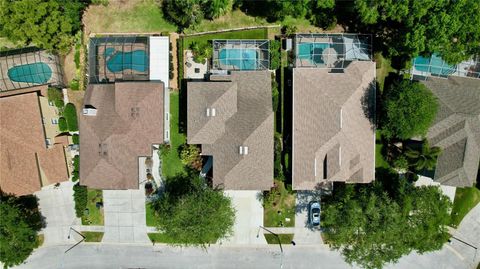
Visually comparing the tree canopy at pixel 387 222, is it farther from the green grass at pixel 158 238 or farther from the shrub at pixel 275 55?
the green grass at pixel 158 238

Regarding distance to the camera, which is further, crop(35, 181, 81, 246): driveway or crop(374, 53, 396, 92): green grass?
crop(35, 181, 81, 246): driveway

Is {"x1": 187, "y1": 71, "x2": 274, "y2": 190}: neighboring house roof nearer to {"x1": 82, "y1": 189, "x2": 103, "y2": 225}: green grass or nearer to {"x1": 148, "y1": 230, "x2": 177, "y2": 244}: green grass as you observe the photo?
{"x1": 148, "y1": 230, "x2": 177, "y2": 244}: green grass

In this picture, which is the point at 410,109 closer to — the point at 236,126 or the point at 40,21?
the point at 236,126

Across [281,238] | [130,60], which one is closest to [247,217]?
[281,238]

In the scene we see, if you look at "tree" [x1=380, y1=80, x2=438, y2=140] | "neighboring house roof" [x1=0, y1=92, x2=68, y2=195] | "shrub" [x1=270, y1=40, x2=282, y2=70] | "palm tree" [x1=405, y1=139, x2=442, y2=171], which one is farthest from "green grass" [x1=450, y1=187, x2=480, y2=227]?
"neighboring house roof" [x1=0, y1=92, x2=68, y2=195]

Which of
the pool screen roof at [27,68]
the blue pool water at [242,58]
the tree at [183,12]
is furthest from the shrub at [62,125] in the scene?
the blue pool water at [242,58]
